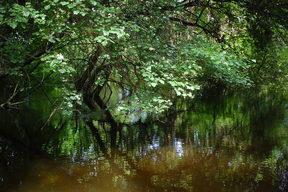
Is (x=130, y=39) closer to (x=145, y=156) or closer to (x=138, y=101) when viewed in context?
(x=138, y=101)

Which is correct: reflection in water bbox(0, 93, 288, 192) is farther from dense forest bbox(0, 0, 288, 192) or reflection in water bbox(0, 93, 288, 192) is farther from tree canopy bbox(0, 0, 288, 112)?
tree canopy bbox(0, 0, 288, 112)

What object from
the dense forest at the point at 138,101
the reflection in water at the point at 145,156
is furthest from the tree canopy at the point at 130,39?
the reflection in water at the point at 145,156

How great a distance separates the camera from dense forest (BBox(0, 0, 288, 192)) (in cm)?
641

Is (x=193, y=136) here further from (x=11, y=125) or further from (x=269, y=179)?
(x=11, y=125)

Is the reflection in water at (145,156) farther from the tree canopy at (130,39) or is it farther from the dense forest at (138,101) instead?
the tree canopy at (130,39)

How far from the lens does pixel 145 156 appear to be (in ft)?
28.5

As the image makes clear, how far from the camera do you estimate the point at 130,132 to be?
12211mm

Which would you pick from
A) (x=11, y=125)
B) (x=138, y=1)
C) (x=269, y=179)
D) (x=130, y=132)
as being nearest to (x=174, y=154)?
(x=269, y=179)

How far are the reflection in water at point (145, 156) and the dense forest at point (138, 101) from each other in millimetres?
29

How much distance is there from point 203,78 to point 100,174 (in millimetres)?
10850

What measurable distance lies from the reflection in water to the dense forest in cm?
3

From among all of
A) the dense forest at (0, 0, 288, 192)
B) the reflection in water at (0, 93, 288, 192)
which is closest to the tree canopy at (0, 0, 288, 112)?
the dense forest at (0, 0, 288, 192)

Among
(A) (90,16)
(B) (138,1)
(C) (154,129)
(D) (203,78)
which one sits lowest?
(C) (154,129)

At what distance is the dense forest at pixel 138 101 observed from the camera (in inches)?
252
